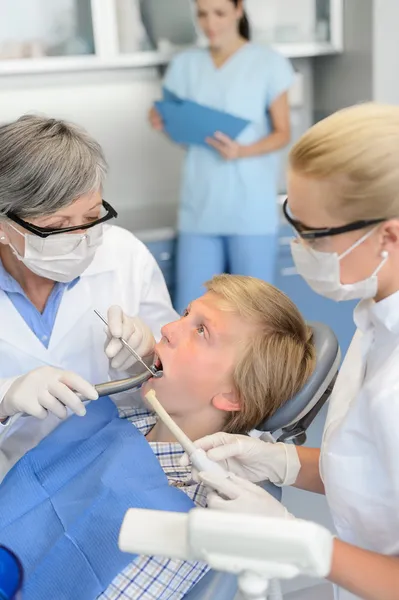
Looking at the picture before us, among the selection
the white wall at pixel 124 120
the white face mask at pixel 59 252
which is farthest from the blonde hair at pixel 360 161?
the white wall at pixel 124 120

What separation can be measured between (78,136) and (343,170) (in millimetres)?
794

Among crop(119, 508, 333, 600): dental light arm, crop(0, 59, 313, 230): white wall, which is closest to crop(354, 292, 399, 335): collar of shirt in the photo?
crop(119, 508, 333, 600): dental light arm

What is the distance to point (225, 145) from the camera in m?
2.79

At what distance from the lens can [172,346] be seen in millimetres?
A: 1502

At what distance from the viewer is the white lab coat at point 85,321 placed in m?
1.62

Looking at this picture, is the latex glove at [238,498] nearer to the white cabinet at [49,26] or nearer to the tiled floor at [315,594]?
the tiled floor at [315,594]

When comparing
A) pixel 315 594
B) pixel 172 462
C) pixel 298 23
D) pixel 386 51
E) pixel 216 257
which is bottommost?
pixel 315 594

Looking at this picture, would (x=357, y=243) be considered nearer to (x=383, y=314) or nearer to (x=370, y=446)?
(x=383, y=314)

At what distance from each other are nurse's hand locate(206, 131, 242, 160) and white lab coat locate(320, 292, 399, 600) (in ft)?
5.78

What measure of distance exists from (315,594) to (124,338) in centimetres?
79

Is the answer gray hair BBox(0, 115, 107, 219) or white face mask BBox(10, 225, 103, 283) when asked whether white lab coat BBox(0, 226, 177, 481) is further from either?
gray hair BBox(0, 115, 107, 219)

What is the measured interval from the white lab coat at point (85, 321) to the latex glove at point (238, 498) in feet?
1.72

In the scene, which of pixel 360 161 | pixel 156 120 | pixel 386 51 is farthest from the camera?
pixel 386 51

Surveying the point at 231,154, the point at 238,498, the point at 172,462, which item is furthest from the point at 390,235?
the point at 231,154
